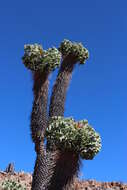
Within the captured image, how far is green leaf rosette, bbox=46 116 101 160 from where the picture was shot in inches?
284

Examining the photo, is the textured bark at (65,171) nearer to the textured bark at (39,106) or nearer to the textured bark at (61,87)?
the textured bark at (39,106)

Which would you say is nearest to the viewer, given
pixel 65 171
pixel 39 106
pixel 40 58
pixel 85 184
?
pixel 65 171

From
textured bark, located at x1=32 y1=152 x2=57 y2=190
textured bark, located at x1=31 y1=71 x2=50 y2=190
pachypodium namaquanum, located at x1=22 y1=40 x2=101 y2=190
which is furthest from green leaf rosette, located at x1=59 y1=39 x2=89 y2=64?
textured bark, located at x1=32 y1=152 x2=57 y2=190

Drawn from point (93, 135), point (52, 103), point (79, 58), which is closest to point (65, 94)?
point (52, 103)

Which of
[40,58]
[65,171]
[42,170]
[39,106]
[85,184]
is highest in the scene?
[85,184]

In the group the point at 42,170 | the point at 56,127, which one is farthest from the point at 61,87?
the point at 56,127

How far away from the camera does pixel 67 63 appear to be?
11070 mm

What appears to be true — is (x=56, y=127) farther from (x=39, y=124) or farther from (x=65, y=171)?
(x=39, y=124)

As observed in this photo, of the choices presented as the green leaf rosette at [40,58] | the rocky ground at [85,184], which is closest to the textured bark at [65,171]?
the green leaf rosette at [40,58]

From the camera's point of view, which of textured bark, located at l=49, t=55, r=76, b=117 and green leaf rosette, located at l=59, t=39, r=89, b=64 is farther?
green leaf rosette, located at l=59, t=39, r=89, b=64

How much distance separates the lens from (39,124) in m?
9.75

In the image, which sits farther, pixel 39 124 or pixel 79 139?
pixel 39 124

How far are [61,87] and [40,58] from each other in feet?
3.02

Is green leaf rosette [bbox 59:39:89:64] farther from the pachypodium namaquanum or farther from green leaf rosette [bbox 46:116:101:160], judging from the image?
green leaf rosette [bbox 46:116:101:160]
